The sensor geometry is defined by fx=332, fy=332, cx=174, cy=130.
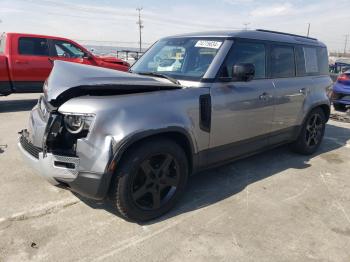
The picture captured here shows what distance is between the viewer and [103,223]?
10.5 ft

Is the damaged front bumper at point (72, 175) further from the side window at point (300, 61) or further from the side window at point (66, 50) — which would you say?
the side window at point (66, 50)

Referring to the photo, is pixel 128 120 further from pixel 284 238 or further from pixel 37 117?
pixel 284 238

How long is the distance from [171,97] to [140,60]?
157cm

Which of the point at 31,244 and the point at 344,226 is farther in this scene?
the point at 344,226

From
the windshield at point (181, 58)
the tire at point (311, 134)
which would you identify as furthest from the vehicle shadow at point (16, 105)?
the tire at point (311, 134)

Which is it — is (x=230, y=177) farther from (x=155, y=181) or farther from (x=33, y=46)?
(x=33, y=46)

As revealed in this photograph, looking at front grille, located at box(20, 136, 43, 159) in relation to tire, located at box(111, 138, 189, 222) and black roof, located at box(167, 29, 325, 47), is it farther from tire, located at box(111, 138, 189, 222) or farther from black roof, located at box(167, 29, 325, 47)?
black roof, located at box(167, 29, 325, 47)

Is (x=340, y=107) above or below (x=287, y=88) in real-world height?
below

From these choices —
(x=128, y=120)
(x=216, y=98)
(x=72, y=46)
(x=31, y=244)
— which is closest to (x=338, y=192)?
(x=216, y=98)

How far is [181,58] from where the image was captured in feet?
13.3

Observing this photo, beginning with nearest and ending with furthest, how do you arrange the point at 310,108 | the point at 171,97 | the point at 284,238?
the point at 284,238
the point at 171,97
the point at 310,108

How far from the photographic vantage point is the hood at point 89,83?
2.95 metres

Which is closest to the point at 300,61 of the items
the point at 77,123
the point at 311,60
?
the point at 311,60

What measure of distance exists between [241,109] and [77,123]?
1.95 m
